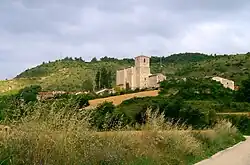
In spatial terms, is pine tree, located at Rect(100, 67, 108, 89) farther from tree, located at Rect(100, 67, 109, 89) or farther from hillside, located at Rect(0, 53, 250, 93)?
hillside, located at Rect(0, 53, 250, 93)

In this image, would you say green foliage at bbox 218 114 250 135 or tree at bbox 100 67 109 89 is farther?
tree at bbox 100 67 109 89

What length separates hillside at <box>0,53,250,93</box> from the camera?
109 meters

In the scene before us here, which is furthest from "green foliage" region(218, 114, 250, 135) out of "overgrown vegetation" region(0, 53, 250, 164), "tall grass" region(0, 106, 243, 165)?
"tall grass" region(0, 106, 243, 165)

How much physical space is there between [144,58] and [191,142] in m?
99.2

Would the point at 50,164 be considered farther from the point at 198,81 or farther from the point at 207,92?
the point at 198,81

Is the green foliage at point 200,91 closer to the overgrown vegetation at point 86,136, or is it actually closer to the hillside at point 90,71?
the hillside at point 90,71

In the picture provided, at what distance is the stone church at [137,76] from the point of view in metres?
114

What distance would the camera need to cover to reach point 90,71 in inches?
5143

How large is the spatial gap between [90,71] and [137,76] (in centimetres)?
1878

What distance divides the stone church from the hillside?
Answer: 6843mm

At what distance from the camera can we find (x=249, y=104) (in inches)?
2677

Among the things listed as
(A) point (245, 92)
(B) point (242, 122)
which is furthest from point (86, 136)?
(A) point (245, 92)

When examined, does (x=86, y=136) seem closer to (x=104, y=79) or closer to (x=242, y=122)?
(x=242, y=122)

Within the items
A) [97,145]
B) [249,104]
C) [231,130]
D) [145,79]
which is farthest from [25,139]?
[145,79]
